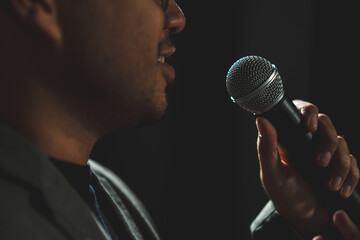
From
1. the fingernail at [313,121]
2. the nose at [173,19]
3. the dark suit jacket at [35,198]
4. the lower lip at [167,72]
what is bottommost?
the fingernail at [313,121]

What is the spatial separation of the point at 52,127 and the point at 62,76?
0.41ft

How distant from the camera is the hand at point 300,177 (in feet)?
3.22

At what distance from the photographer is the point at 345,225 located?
99 cm

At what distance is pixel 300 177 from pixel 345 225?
0.79 ft

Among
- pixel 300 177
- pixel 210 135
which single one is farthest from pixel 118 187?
pixel 210 135

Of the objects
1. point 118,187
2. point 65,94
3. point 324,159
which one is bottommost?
point 118,187

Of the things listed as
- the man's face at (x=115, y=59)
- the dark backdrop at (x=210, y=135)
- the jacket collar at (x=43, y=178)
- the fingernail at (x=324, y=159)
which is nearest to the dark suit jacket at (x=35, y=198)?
the jacket collar at (x=43, y=178)

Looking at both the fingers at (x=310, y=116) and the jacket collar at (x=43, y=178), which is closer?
the jacket collar at (x=43, y=178)

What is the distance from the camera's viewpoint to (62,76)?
773 mm

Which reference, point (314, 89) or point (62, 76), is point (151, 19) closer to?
point (62, 76)

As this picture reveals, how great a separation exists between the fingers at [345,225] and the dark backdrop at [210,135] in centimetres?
129

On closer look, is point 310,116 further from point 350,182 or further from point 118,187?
point 118,187

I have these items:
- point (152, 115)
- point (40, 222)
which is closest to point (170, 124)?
point (152, 115)

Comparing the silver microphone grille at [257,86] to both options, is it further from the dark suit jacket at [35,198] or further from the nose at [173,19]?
the dark suit jacket at [35,198]
